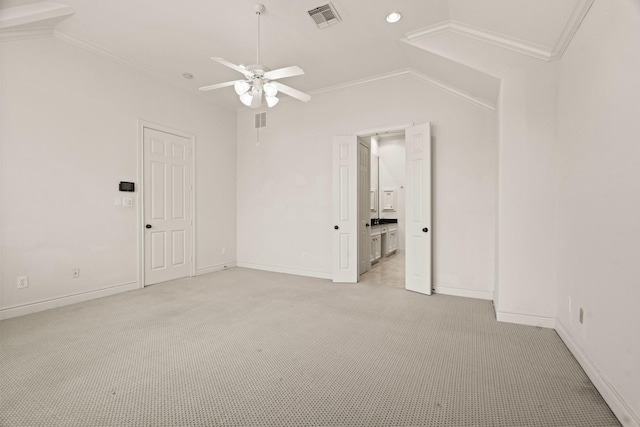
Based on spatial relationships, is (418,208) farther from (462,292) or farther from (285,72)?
(285,72)

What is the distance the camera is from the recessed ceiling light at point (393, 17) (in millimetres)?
3229

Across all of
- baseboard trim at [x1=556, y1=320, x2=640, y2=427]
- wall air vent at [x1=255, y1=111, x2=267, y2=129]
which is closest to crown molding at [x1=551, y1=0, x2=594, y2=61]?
baseboard trim at [x1=556, y1=320, x2=640, y2=427]

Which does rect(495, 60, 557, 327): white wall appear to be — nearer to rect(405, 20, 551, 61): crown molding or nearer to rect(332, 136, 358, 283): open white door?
Answer: rect(405, 20, 551, 61): crown molding

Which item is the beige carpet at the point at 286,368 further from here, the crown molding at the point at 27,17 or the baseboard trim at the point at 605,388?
the crown molding at the point at 27,17

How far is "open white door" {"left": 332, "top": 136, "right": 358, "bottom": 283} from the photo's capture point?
5000 millimetres

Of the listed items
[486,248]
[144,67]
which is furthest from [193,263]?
[486,248]

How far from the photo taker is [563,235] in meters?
2.79

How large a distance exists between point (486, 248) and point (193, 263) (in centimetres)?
500

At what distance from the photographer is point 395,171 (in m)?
9.14

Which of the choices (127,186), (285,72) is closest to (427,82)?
(285,72)

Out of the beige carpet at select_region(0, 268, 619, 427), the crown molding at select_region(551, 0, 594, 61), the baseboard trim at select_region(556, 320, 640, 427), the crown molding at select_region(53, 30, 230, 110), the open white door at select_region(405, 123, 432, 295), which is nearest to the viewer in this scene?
the baseboard trim at select_region(556, 320, 640, 427)

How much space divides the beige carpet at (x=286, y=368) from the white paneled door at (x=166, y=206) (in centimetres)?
127

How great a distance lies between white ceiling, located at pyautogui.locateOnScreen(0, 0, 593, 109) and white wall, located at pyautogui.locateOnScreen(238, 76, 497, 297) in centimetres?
42

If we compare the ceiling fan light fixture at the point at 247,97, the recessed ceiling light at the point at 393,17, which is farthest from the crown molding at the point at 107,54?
the recessed ceiling light at the point at 393,17
